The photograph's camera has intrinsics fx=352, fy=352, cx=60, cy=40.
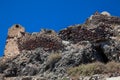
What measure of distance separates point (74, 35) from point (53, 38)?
4.50ft

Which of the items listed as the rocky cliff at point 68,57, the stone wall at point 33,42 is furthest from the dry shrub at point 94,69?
the stone wall at point 33,42

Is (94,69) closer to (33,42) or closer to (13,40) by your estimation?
(33,42)

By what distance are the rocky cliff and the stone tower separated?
7.57 ft

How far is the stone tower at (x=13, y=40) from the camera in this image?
82.9ft

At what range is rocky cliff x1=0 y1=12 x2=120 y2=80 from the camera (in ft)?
49.2

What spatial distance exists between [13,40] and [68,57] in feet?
38.7

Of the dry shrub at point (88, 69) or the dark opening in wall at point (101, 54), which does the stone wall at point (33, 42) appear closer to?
the dark opening in wall at point (101, 54)

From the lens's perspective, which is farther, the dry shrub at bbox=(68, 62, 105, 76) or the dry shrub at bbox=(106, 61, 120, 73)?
the dry shrub at bbox=(68, 62, 105, 76)

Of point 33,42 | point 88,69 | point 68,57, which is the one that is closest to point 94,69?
point 88,69

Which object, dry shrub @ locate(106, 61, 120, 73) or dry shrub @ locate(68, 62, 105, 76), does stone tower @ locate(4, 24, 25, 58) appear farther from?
dry shrub @ locate(106, 61, 120, 73)

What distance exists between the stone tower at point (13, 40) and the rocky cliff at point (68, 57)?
2308 millimetres

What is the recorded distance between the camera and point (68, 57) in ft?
54.8

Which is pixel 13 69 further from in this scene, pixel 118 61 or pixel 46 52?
pixel 118 61

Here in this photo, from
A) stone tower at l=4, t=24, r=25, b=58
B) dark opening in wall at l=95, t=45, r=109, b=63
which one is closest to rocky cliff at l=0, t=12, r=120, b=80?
dark opening in wall at l=95, t=45, r=109, b=63
